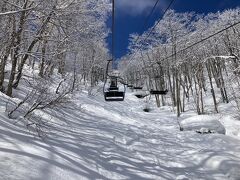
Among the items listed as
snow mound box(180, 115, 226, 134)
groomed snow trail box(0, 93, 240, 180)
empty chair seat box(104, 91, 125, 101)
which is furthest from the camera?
snow mound box(180, 115, 226, 134)

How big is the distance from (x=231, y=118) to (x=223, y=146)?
13093 millimetres

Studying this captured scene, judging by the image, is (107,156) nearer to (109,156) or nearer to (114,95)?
(109,156)

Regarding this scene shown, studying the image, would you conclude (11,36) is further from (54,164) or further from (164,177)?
(164,177)

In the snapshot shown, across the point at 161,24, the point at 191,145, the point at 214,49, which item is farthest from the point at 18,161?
the point at 214,49

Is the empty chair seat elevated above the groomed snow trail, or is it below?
above

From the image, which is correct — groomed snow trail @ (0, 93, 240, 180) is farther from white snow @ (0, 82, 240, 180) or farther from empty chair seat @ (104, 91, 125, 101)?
empty chair seat @ (104, 91, 125, 101)

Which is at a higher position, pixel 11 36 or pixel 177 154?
pixel 11 36

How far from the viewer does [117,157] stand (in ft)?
27.2

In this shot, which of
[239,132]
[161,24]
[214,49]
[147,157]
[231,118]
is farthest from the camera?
[214,49]

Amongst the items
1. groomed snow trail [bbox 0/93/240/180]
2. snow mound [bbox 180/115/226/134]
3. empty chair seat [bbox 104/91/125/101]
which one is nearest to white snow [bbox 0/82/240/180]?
groomed snow trail [bbox 0/93/240/180]

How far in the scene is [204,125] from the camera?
14625mm

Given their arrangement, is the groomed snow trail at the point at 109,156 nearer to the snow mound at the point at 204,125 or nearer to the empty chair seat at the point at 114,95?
the snow mound at the point at 204,125

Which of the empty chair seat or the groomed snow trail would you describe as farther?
the empty chair seat

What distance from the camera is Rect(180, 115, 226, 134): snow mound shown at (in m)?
14.2
